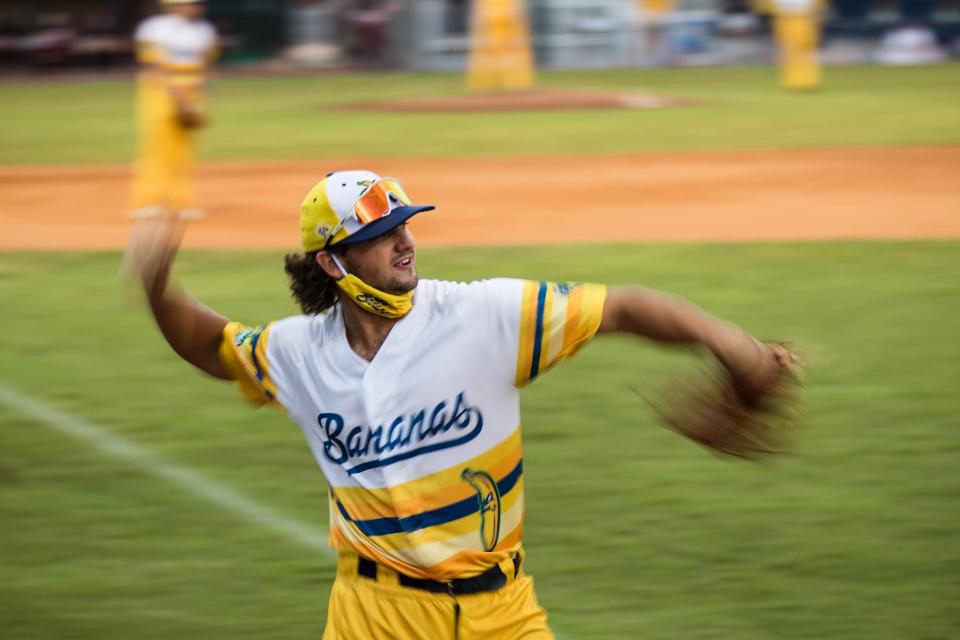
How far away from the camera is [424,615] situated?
12.8 ft

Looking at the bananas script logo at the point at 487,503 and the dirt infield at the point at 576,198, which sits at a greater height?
the bananas script logo at the point at 487,503

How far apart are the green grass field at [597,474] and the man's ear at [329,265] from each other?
2.27 meters

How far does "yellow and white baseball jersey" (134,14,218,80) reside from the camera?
1388 cm

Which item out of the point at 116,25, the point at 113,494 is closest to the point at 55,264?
the point at 113,494

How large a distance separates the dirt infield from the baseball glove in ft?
32.8

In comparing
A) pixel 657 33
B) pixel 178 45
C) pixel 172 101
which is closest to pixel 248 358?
pixel 172 101

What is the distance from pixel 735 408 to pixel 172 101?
35.9 ft

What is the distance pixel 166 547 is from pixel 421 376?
10.4 ft

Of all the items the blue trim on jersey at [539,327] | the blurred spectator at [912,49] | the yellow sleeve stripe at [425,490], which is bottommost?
the blurred spectator at [912,49]

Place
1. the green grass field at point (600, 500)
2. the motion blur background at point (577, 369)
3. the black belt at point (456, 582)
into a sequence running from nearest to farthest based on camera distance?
1. the black belt at point (456, 582)
2. the green grass field at point (600, 500)
3. the motion blur background at point (577, 369)

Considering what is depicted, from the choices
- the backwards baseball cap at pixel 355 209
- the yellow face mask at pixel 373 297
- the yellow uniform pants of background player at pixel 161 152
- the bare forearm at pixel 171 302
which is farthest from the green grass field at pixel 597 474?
the backwards baseball cap at pixel 355 209

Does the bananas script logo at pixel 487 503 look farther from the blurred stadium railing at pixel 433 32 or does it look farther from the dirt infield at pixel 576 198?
the blurred stadium railing at pixel 433 32

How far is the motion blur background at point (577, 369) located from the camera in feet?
20.0

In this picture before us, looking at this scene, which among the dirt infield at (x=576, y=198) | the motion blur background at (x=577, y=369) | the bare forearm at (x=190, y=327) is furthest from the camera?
the dirt infield at (x=576, y=198)
